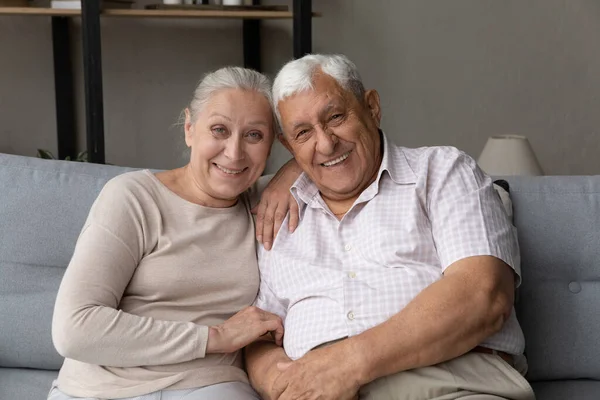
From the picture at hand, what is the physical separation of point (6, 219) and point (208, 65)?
201cm

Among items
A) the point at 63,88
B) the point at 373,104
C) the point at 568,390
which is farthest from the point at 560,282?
the point at 63,88

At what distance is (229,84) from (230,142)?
0.13 metres

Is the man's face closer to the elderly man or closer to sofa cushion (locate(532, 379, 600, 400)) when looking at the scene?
the elderly man

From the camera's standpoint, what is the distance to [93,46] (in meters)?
3.10

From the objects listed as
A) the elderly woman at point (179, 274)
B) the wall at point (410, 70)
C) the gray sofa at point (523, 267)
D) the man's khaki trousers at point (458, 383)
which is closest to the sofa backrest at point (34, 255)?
the gray sofa at point (523, 267)

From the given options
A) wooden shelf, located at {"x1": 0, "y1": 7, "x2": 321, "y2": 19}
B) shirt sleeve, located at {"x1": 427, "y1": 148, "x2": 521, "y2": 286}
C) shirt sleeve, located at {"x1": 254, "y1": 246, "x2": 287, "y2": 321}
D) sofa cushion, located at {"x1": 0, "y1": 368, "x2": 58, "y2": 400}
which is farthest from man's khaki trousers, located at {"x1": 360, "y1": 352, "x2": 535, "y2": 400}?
wooden shelf, located at {"x1": 0, "y1": 7, "x2": 321, "y2": 19}

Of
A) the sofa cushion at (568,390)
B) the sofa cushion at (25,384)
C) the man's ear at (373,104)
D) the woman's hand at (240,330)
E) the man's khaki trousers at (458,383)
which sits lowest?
the sofa cushion at (25,384)

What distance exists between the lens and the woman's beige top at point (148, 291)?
1.64m

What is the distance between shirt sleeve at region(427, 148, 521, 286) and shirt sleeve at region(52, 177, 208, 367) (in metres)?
0.54

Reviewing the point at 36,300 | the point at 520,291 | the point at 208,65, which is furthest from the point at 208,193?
the point at 208,65

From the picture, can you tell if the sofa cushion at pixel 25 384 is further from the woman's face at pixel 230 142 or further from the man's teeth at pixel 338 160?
the man's teeth at pixel 338 160

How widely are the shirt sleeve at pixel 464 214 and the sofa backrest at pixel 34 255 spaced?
33.7 inches

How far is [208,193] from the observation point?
74.0 inches

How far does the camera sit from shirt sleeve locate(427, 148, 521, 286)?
167 centimetres
